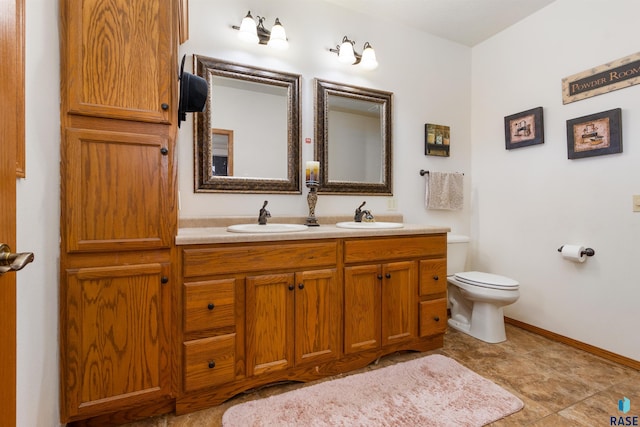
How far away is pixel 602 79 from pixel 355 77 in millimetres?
1689

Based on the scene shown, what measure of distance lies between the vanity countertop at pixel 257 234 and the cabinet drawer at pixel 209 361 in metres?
0.49

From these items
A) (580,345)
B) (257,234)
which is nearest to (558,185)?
(580,345)

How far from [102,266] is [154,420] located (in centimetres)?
79

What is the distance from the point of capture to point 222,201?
203 cm

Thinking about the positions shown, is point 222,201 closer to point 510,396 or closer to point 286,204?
point 286,204

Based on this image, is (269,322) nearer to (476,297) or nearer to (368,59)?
(476,297)

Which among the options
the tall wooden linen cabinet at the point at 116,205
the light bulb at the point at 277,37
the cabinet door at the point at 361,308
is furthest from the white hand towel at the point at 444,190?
the tall wooden linen cabinet at the point at 116,205

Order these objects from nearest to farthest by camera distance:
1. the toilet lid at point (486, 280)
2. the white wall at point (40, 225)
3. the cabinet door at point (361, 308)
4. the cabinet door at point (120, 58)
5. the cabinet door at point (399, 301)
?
the white wall at point (40, 225) < the cabinet door at point (120, 58) < the cabinet door at point (361, 308) < the cabinet door at point (399, 301) < the toilet lid at point (486, 280)

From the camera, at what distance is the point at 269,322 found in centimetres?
159

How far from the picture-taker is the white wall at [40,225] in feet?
3.01

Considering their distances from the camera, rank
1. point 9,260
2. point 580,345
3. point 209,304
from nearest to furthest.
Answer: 1. point 9,260
2. point 209,304
3. point 580,345

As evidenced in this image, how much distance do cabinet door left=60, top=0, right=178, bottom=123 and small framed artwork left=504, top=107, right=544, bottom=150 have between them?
8.62ft

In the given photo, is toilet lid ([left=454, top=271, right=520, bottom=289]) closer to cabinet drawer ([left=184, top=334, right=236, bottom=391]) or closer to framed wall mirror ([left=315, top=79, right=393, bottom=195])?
framed wall mirror ([left=315, top=79, right=393, bottom=195])

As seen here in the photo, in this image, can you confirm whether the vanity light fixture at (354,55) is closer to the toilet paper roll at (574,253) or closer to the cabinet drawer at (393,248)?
the cabinet drawer at (393,248)
